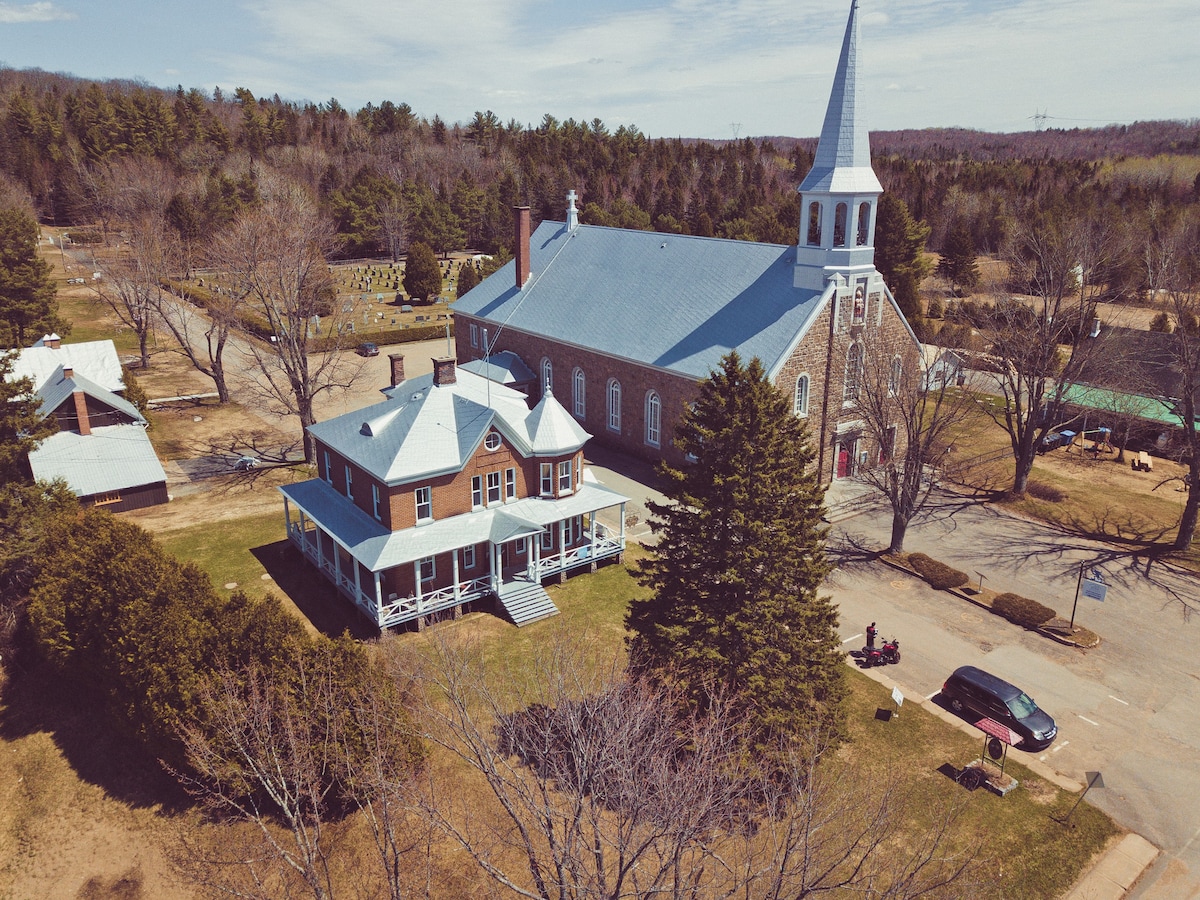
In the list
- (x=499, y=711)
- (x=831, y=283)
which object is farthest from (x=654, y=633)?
(x=831, y=283)

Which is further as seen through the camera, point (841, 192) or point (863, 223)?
point (863, 223)

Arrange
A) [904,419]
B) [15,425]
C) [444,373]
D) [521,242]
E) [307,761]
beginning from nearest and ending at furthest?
[307,761]
[15,425]
[444,373]
[904,419]
[521,242]

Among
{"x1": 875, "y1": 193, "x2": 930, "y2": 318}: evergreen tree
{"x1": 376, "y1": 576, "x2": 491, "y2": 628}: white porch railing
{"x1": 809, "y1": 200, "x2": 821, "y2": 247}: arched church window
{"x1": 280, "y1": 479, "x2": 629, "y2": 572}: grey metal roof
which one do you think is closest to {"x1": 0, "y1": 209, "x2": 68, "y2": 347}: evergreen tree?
{"x1": 280, "y1": 479, "x2": 629, "y2": 572}: grey metal roof

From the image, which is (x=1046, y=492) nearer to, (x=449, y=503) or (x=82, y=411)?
(x=449, y=503)

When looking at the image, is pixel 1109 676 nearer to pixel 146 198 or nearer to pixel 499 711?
pixel 499 711

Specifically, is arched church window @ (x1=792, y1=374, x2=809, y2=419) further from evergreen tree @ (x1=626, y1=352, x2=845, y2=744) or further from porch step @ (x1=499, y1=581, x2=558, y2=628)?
evergreen tree @ (x1=626, y1=352, x2=845, y2=744)

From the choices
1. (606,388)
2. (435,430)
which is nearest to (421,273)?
(606,388)
